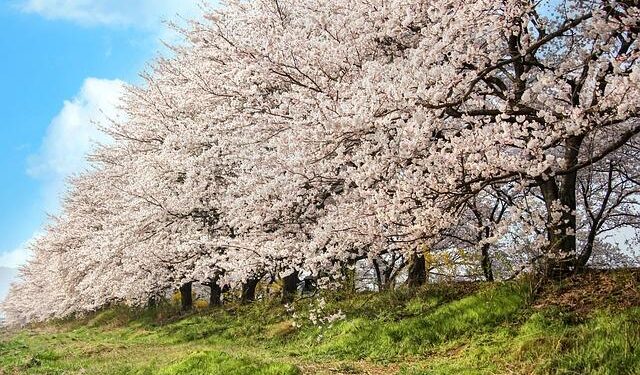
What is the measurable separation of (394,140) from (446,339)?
3.47 meters

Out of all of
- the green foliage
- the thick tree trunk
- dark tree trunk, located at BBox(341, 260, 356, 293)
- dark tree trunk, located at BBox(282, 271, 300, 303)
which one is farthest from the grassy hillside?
dark tree trunk, located at BBox(282, 271, 300, 303)

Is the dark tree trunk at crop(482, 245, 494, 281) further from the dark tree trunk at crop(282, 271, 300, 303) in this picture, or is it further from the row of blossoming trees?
the dark tree trunk at crop(282, 271, 300, 303)

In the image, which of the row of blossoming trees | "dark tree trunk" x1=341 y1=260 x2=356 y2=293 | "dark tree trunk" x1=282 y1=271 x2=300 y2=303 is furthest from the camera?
"dark tree trunk" x1=282 y1=271 x2=300 y2=303

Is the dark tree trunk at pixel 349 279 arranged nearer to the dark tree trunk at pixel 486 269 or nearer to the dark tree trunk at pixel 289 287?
the dark tree trunk at pixel 289 287

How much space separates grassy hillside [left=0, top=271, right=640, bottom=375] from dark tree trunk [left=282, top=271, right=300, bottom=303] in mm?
2222

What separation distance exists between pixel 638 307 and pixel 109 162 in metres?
27.6

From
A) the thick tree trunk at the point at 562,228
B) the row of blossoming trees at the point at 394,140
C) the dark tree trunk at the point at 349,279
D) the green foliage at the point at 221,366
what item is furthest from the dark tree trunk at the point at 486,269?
the green foliage at the point at 221,366

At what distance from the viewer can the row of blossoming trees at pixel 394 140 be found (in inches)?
310

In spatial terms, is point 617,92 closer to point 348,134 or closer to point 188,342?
point 348,134

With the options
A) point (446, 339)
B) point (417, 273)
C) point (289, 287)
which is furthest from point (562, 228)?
point (289, 287)

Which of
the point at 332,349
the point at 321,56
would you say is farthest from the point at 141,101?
the point at 332,349

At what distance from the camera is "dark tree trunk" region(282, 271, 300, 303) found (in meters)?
17.3

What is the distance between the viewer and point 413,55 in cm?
893

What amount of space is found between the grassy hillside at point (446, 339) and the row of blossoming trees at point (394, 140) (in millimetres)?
895
